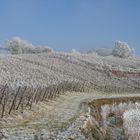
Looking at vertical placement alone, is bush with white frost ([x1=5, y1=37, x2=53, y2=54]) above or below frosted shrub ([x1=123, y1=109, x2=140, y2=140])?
above

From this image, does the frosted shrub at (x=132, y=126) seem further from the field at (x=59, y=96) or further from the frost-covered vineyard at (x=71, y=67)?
the frost-covered vineyard at (x=71, y=67)

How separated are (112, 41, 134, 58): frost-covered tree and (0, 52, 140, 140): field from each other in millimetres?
46438

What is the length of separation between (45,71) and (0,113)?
154 feet

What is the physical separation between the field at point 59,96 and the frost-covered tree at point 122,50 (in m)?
46.4

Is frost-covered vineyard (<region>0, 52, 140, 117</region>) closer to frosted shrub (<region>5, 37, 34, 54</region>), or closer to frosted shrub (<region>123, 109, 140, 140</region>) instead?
frosted shrub (<region>123, 109, 140, 140</region>)

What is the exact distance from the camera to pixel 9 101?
118 feet

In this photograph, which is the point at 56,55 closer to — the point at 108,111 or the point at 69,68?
the point at 69,68

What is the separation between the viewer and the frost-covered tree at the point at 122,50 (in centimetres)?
15762

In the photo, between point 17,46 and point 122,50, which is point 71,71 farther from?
point 122,50

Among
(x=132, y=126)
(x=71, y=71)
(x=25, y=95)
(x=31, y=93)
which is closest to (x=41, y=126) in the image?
(x=132, y=126)

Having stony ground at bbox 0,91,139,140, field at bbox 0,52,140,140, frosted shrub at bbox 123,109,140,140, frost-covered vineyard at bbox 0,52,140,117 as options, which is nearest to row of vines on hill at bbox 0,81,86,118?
field at bbox 0,52,140,140

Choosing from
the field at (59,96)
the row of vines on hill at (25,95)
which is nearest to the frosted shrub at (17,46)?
the field at (59,96)

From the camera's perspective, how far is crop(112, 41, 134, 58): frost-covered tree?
6206 inches

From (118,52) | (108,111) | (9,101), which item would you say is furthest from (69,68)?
(118,52)
